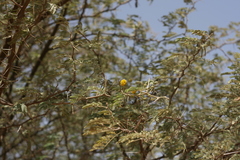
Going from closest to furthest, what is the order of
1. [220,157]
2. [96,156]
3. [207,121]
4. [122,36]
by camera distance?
[220,157], [207,121], [122,36], [96,156]

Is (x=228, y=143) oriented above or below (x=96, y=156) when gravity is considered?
above

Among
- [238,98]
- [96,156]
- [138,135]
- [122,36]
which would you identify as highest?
[122,36]

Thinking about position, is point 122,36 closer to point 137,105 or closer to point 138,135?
point 137,105

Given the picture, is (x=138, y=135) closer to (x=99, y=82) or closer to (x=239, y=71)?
(x=99, y=82)

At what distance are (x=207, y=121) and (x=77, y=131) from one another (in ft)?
6.96

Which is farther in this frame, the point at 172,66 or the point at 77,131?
the point at 77,131

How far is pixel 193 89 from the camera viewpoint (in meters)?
4.20

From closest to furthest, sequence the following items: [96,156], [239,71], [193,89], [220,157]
Result: [220,157], [239,71], [96,156], [193,89]

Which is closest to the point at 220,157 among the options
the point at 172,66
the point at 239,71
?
the point at 239,71

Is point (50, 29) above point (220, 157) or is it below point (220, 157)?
above

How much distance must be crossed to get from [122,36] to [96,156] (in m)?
1.50

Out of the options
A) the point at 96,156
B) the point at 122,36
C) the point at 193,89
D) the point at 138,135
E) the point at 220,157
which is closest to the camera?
the point at 138,135

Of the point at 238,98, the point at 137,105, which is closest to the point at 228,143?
the point at 238,98

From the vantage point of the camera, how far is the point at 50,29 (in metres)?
4.43
